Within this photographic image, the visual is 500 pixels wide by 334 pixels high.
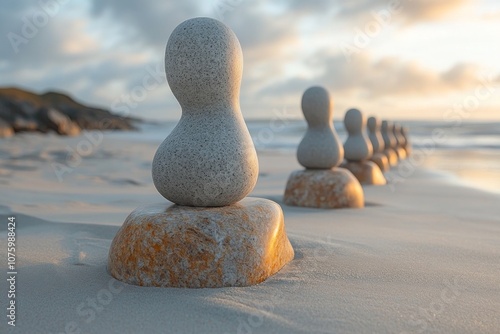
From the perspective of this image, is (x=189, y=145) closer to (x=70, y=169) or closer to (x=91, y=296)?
(x=91, y=296)

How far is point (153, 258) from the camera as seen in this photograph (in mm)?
3711

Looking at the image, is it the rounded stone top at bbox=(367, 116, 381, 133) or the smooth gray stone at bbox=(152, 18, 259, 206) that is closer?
the smooth gray stone at bbox=(152, 18, 259, 206)

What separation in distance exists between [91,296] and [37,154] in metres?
14.4

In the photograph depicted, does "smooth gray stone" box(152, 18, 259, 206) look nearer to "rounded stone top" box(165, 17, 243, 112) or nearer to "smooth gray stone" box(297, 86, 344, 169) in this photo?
"rounded stone top" box(165, 17, 243, 112)

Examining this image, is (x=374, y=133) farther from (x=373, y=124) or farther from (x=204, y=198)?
(x=204, y=198)

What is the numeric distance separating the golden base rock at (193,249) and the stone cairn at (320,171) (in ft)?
12.8

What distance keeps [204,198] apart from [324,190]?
13.3ft

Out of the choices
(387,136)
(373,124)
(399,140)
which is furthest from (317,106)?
(399,140)

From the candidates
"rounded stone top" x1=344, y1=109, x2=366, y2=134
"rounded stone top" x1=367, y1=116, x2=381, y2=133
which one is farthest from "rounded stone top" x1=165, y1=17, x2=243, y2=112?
"rounded stone top" x1=367, y1=116, x2=381, y2=133

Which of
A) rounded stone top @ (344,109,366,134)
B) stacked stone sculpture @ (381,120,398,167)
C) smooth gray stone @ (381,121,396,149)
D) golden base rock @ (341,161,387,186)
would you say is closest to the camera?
golden base rock @ (341,161,387,186)

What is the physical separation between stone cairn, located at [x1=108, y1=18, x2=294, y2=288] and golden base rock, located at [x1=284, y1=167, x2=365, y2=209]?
3523 mm

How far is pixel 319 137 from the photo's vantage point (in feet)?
27.0

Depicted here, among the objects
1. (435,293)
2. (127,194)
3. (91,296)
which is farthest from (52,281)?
(127,194)

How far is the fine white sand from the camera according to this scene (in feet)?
10.1
